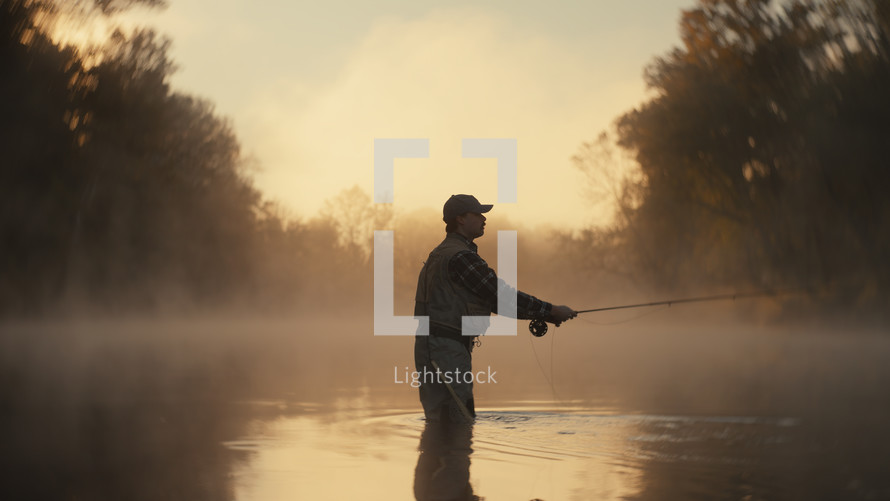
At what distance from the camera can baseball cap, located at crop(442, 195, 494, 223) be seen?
7.66 m

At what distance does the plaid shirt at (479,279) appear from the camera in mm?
7422

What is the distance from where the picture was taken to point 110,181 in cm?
3531

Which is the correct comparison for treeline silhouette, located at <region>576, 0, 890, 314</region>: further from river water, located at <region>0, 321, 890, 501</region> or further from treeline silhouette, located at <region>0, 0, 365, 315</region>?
treeline silhouette, located at <region>0, 0, 365, 315</region>

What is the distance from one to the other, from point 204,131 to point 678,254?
18478 millimetres

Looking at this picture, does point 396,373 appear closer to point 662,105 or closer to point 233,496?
point 233,496

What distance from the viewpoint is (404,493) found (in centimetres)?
546

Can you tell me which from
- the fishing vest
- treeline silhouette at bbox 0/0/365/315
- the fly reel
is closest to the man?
the fishing vest

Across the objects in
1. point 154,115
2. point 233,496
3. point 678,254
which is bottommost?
point 233,496

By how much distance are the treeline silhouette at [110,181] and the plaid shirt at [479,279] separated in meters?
19.1

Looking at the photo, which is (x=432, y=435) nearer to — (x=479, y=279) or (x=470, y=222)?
(x=479, y=279)

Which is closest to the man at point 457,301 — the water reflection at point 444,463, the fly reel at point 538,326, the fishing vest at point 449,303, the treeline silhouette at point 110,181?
the fishing vest at point 449,303

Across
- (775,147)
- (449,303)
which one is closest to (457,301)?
(449,303)

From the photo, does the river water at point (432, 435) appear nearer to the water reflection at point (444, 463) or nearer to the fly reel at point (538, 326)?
the water reflection at point (444, 463)

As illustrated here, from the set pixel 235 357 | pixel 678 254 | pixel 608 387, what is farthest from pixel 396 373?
pixel 678 254
